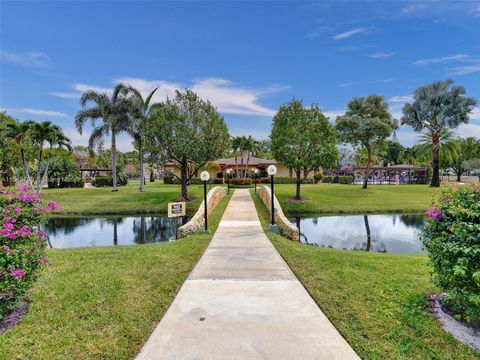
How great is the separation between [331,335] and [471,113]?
34689 mm

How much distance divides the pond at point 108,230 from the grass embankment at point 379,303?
23.5 ft

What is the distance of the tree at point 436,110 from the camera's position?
27922mm

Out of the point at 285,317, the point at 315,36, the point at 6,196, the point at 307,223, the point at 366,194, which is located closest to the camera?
the point at 285,317

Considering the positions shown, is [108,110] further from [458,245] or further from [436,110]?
[436,110]

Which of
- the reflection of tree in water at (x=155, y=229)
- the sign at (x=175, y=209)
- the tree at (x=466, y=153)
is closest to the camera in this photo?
the sign at (x=175, y=209)

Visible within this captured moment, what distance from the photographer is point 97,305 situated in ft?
13.3

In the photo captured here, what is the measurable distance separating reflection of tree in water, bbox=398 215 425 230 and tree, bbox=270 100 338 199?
209 inches

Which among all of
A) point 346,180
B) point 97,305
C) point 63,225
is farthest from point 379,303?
point 346,180

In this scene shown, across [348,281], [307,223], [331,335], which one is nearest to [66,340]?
[331,335]

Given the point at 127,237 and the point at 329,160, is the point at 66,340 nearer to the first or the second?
the point at 127,237

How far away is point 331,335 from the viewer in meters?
3.27

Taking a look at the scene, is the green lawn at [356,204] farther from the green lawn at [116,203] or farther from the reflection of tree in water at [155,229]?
the reflection of tree in water at [155,229]

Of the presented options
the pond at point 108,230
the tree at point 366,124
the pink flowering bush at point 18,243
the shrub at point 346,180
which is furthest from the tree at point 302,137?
the shrub at point 346,180

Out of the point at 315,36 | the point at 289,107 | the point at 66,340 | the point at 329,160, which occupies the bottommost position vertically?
the point at 66,340
